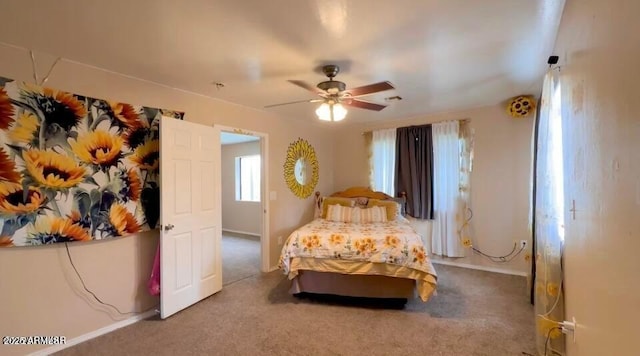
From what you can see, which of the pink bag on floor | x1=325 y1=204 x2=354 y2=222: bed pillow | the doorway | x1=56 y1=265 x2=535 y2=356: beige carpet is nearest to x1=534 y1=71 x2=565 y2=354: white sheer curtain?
x1=56 y1=265 x2=535 y2=356: beige carpet

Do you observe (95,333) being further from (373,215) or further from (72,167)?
(373,215)

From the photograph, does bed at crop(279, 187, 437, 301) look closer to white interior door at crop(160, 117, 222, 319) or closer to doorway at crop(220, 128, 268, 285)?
white interior door at crop(160, 117, 222, 319)

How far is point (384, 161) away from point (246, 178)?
3.80 metres

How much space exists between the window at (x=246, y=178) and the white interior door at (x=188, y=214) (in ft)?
12.3

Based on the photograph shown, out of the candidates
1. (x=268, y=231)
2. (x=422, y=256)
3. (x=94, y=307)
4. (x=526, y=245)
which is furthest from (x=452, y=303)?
(x=94, y=307)

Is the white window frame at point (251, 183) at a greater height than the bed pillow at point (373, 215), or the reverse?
the white window frame at point (251, 183)

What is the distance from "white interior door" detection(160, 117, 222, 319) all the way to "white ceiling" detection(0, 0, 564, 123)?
623 mm

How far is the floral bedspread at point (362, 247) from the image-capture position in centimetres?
290

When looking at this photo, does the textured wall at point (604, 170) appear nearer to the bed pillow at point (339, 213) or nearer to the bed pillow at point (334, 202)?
the bed pillow at point (339, 213)

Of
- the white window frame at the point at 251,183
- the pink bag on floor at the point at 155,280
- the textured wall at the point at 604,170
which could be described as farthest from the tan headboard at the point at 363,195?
the textured wall at the point at 604,170

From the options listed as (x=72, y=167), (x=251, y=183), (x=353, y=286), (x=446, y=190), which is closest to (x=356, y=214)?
(x=353, y=286)

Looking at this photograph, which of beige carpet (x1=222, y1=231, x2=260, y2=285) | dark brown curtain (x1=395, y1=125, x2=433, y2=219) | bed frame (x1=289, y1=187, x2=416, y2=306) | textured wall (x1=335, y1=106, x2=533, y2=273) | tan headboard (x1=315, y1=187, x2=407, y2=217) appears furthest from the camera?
tan headboard (x1=315, y1=187, x2=407, y2=217)

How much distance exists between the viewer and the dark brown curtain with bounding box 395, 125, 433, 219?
14.9 ft

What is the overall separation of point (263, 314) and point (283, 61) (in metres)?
2.43
